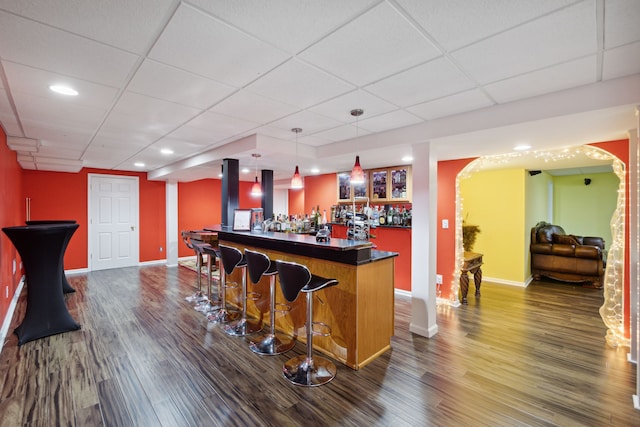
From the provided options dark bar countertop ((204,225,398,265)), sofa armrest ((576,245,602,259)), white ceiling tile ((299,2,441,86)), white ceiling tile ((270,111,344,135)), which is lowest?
sofa armrest ((576,245,602,259))

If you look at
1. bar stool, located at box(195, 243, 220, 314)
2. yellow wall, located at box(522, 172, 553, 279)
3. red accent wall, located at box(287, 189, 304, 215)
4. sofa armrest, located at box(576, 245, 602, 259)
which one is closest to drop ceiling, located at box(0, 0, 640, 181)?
bar stool, located at box(195, 243, 220, 314)

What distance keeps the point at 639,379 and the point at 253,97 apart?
3.70 metres

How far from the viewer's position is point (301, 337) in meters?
3.28

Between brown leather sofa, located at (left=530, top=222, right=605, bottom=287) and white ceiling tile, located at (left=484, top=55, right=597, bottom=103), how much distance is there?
454cm

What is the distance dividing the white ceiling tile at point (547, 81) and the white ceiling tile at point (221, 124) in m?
2.43

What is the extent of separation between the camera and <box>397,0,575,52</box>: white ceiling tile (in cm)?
141

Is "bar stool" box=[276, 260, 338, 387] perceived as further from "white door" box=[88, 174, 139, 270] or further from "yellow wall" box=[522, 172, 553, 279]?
"white door" box=[88, 174, 139, 270]

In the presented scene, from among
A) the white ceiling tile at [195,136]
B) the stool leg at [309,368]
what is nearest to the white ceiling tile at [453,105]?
the stool leg at [309,368]

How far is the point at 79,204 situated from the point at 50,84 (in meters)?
5.55

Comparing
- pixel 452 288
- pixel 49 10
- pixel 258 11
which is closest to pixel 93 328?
pixel 49 10

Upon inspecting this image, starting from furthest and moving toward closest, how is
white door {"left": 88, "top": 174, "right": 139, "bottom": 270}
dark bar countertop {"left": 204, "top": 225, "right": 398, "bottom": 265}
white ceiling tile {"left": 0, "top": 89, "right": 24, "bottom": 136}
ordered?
white door {"left": 88, "top": 174, "right": 139, "bottom": 270} → dark bar countertop {"left": 204, "top": 225, "right": 398, "bottom": 265} → white ceiling tile {"left": 0, "top": 89, "right": 24, "bottom": 136}

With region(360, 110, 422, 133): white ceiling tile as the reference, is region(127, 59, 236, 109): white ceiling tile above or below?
above

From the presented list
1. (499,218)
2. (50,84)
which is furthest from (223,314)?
(499,218)

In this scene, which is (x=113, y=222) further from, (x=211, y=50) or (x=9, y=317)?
(x=211, y=50)
